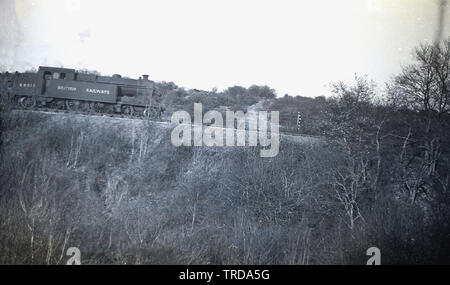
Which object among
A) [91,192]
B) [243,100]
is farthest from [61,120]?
[243,100]

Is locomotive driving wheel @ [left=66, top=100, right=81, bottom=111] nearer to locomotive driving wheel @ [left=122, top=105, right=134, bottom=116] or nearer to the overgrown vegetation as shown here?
the overgrown vegetation

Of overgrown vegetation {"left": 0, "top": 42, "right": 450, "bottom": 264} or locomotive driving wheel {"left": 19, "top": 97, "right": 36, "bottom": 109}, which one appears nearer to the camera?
overgrown vegetation {"left": 0, "top": 42, "right": 450, "bottom": 264}

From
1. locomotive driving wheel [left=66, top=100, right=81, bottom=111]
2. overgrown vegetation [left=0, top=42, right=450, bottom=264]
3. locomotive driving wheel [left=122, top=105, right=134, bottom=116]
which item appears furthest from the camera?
locomotive driving wheel [left=122, top=105, right=134, bottom=116]

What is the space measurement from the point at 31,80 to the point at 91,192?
11.2 meters

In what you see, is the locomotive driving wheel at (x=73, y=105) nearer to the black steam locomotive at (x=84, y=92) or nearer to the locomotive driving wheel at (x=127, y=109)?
the black steam locomotive at (x=84, y=92)

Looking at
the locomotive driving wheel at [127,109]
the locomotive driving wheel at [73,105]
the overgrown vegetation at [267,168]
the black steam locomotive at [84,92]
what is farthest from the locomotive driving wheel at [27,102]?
the locomotive driving wheel at [127,109]

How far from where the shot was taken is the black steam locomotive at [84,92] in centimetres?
1953

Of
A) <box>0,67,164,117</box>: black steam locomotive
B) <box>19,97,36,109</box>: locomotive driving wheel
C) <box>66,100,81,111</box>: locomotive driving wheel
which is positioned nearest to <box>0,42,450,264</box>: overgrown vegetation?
<box>66,100,81,111</box>: locomotive driving wheel

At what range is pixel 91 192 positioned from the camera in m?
14.4

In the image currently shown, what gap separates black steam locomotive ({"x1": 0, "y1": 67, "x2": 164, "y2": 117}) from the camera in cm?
1953

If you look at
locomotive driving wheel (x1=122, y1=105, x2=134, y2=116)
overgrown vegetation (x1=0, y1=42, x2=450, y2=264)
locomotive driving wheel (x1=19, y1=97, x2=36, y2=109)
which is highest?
locomotive driving wheel (x1=19, y1=97, x2=36, y2=109)

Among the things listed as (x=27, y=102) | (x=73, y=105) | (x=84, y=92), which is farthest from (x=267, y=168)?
(x=27, y=102)
